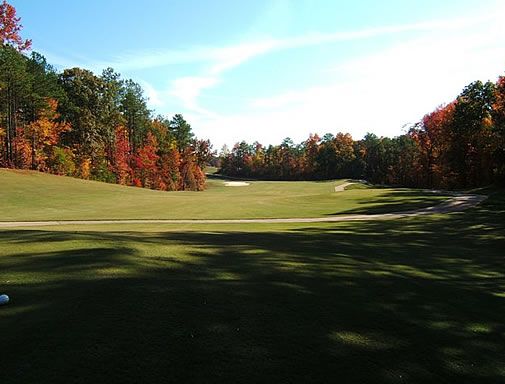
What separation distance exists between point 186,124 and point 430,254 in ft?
297

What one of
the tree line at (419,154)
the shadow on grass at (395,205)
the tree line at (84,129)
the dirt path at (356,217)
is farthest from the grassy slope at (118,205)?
the tree line at (419,154)

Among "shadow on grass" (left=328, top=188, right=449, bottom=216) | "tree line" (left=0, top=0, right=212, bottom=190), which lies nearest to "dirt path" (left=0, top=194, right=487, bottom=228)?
"shadow on grass" (left=328, top=188, right=449, bottom=216)

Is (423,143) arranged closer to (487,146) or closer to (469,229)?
(487,146)

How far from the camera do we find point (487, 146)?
56812mm

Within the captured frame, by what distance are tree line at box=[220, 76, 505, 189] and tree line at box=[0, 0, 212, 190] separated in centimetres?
4486

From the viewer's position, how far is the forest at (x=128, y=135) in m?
53.2

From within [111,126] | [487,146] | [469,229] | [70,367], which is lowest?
[469,229]

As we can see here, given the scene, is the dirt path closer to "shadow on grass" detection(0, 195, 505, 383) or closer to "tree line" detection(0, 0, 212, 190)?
"shadow on grass" detection(0, 195, 505, 383)

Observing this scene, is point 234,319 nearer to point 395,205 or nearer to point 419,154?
A: point 395,205

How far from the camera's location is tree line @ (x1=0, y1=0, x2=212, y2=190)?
5259 centimetres

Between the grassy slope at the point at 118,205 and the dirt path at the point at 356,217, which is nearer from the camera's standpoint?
the dirt path at the point at 356,217

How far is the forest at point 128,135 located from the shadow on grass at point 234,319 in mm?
50057

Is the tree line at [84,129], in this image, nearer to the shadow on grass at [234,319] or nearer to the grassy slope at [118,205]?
the grassy slope at [118,205]

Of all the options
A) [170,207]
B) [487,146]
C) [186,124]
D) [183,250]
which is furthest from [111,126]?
[183,250]
